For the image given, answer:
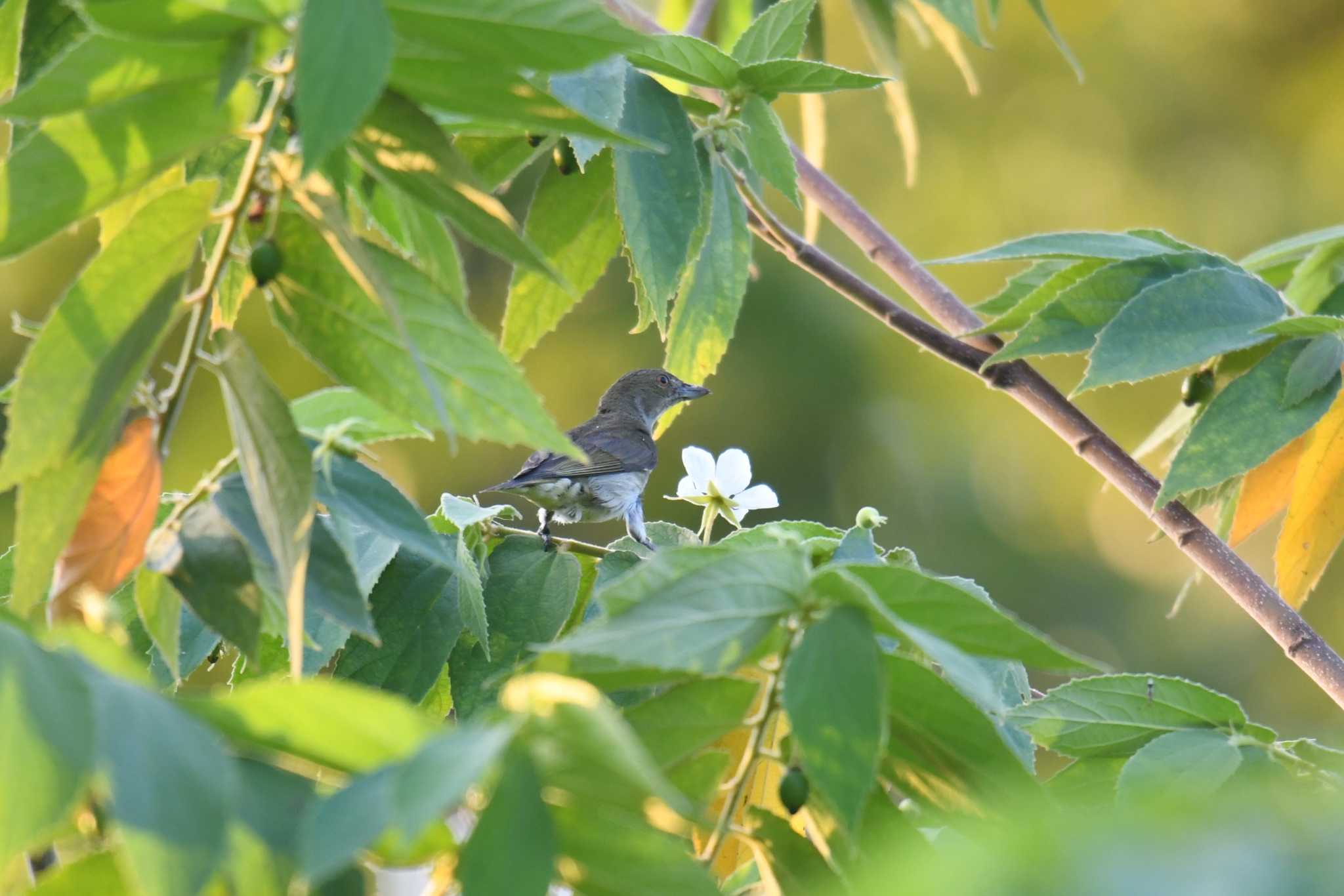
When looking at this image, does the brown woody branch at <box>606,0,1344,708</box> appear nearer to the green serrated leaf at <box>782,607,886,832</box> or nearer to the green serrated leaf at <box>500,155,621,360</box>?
the green serrated leaf at <box>500,155,621,360</box>

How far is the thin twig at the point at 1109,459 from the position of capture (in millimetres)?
1230

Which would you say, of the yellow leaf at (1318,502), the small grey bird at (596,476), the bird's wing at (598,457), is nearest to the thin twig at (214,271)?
the yellow leaf at (1318,502)

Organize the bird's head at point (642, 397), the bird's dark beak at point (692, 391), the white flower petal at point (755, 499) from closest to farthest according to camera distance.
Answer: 1. the white flower petal at point (755, 499)
2. the bird's dark beak at point (692, 391)
3. the bird's head at point (642, 397)

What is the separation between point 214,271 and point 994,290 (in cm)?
649

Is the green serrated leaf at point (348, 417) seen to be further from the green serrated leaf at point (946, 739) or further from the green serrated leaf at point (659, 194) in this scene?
the green serrated leaf at point (946, 739)

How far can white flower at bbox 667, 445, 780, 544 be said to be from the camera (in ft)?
4.56

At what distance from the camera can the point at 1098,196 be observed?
7578mm

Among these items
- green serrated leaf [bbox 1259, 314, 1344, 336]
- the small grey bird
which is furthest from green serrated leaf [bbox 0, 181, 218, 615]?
the small grey bird

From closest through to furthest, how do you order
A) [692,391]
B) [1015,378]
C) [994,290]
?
1. [1015,378]
2. [692,391]
3. [994,290]

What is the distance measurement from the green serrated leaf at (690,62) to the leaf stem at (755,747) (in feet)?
1.68

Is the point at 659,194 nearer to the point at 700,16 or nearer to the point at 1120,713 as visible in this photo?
the point at 1120,713

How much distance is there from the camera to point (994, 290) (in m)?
6.99

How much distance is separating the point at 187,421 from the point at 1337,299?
474 cm

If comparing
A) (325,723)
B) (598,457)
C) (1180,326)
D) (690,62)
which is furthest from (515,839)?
(598,457)
